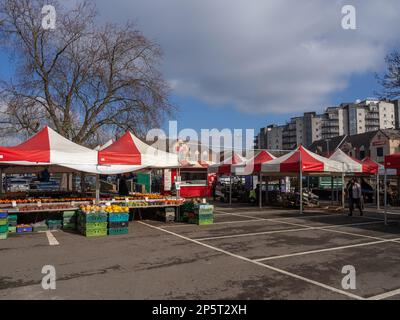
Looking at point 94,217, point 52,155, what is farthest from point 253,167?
point 52,155

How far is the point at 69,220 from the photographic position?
39.8ft

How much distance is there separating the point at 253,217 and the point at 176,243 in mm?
7026

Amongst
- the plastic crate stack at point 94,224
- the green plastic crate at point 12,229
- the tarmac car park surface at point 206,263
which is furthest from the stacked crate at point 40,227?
the plastic crate stack at point 94,224

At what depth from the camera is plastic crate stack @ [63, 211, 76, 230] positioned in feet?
39.4

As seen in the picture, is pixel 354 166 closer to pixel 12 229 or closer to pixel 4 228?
pixel 12 229

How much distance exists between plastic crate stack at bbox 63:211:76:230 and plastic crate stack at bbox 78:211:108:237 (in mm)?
1458

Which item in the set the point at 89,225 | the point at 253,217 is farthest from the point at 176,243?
the point at 253,217

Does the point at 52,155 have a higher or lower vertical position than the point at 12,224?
higher

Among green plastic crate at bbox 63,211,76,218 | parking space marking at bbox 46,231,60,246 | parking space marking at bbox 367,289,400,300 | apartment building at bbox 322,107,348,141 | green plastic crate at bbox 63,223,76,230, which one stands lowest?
parking space marking at bbox 46,231,60,246

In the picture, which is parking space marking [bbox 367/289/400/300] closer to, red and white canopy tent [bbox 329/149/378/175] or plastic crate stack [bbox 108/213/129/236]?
plastic crate stack [bbox 108/213/129/236]

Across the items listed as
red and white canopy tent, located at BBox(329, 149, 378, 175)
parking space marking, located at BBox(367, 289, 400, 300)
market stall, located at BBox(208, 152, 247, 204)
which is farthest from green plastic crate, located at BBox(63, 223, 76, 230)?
red and white canopy tent, located at BBox(329, 149, 378, 175)

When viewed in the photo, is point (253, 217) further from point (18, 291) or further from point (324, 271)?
point (18, 291)

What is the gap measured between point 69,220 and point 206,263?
682 cm
